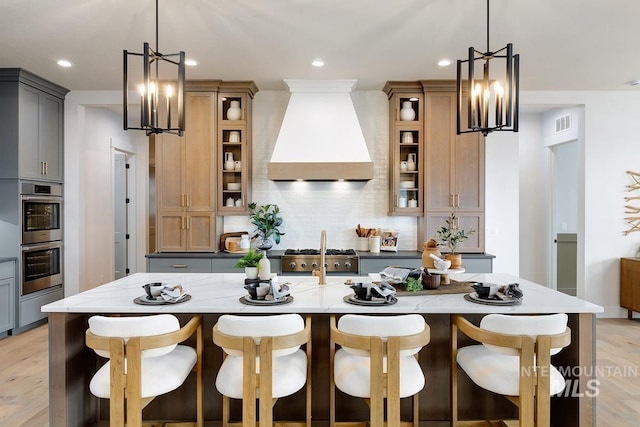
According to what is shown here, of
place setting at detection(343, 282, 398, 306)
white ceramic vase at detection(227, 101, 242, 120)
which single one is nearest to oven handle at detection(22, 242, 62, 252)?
white ceramic vase at detection(227, 101, 242, 120)

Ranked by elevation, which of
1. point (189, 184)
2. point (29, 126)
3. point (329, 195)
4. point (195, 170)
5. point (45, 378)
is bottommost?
point (45, 378)

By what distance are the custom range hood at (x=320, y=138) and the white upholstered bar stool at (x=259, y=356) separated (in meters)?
2.64

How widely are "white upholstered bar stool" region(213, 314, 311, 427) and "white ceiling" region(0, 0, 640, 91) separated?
7.35 feet

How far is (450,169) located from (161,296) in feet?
11.5

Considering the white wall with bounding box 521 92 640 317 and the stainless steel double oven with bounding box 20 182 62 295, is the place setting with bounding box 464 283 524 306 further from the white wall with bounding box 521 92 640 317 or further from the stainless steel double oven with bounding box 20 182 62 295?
the stainless steel double oven with bounding box 20 182 62 295

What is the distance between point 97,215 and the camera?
221 inches

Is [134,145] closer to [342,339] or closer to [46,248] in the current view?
[46,248]

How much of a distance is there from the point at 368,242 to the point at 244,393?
122 inches

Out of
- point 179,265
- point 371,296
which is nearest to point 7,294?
point 179,265

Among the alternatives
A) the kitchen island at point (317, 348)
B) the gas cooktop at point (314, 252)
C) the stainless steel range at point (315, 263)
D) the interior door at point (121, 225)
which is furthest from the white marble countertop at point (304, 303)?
the interior door at point (121, 225)

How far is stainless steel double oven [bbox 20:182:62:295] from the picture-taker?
4277 mm

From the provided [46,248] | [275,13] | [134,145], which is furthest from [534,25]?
[134,145]

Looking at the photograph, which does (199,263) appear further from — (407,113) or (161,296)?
(407,113)

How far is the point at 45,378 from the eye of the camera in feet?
10.3
